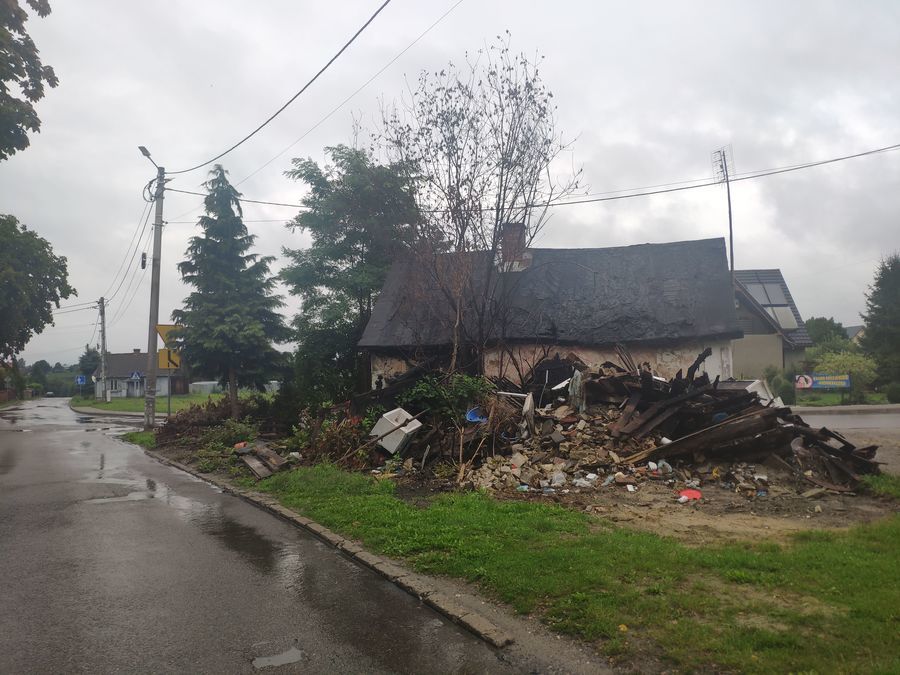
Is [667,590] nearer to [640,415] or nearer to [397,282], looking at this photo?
[640,415]

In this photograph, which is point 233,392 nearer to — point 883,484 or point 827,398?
point 883,484

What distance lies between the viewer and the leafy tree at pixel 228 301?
2286 centimetres

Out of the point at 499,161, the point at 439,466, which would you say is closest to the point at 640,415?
the point at 439,466

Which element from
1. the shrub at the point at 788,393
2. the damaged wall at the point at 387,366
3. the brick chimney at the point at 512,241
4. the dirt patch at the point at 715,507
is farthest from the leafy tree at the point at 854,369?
the dirt patch at the point at 715,507

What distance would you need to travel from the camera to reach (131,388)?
76.2m

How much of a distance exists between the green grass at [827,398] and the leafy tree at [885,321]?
1183 millimetres

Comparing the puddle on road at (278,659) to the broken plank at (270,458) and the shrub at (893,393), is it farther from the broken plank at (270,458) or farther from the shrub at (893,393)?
the shrub at (893,393)

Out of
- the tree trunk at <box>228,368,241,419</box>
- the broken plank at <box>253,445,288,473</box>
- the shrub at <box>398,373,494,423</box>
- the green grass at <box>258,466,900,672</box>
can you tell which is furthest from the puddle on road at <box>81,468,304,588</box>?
the tree trunk at <box>228,368,241,419</box>

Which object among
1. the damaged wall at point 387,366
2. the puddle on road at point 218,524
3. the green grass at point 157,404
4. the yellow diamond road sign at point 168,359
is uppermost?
the yellow diamond road sign at point 168,359

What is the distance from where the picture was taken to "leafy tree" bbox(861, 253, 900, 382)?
1227 inches

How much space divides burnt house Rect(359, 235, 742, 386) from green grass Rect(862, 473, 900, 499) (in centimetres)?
634

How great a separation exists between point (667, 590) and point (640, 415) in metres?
6.42

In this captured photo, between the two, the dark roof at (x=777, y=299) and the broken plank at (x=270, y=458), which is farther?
the dark roof at (x=777, y=299)

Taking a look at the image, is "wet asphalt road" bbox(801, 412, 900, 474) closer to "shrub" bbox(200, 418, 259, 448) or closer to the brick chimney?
the brick chimney
